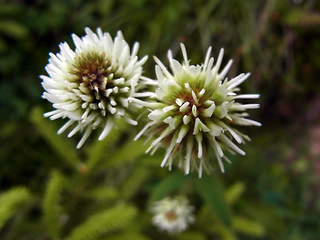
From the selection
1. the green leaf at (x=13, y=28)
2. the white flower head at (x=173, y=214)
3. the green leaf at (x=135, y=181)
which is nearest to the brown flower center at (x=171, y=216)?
the white flower head at (x=173, y=214)

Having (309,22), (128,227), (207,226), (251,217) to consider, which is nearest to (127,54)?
(128,227)

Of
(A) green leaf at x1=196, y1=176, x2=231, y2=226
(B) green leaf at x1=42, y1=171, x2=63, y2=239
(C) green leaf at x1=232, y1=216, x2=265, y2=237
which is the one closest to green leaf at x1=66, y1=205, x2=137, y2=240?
(B) green leaf at x1=42, y1=171, x2=63, y2=239

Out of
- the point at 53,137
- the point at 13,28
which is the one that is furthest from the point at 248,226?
the point at 13,28

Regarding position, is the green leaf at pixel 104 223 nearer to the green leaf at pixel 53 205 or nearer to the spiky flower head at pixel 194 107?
the green leaf at pixel 53 205

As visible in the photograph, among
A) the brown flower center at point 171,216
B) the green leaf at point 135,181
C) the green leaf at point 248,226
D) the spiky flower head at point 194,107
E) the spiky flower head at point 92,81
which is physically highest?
the spiky flower head at point 92,81

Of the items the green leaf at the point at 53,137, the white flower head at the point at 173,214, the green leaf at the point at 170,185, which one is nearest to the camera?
the green leaf at the point at 170,185

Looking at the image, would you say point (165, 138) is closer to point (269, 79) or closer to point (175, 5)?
point (175, 5)

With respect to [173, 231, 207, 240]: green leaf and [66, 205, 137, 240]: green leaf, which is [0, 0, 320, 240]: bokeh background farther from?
[66, 205, 137, 240]: green leaf
